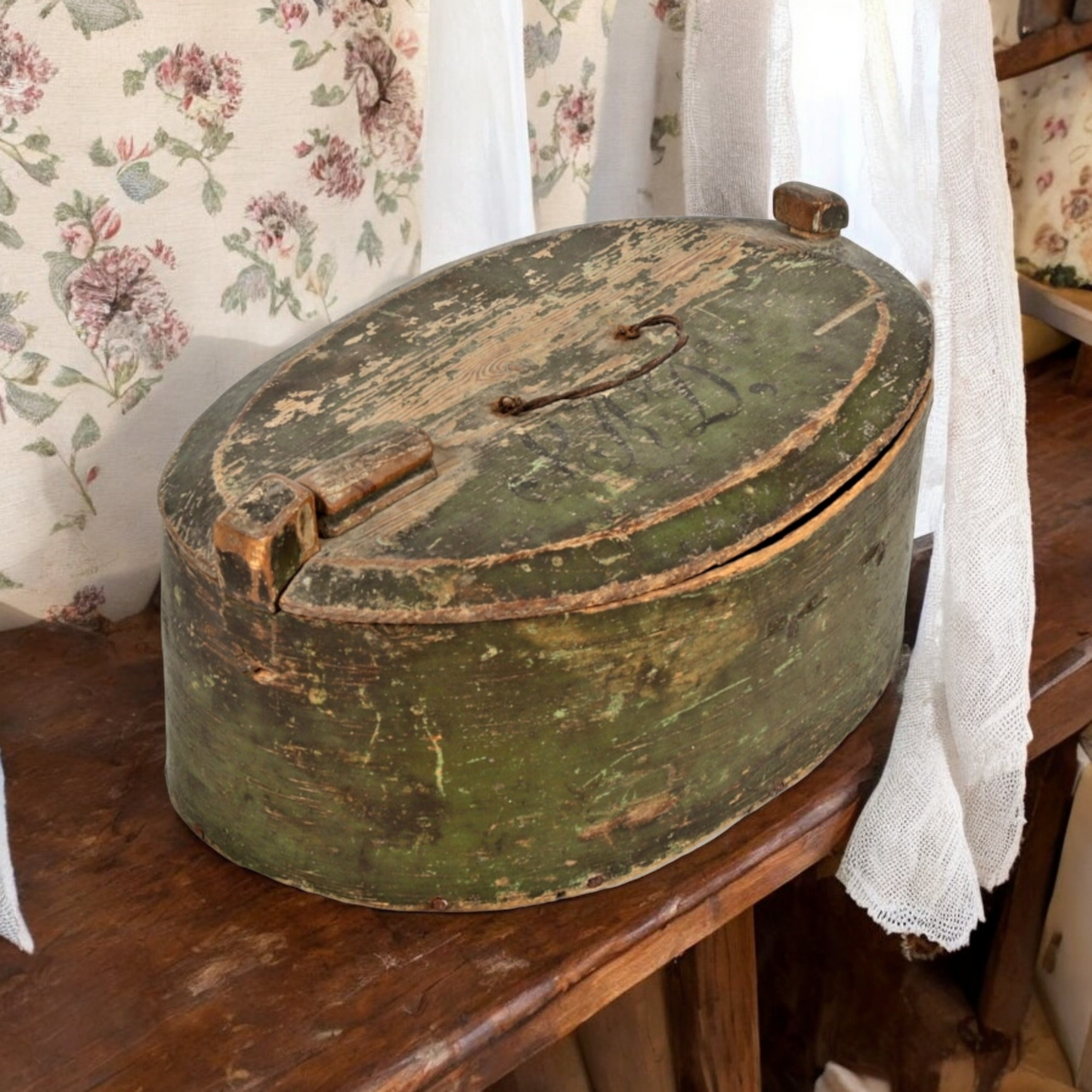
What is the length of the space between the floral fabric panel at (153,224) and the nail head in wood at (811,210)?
1.10ft

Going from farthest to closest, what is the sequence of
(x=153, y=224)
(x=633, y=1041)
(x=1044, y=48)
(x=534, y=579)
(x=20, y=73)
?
(x=1044, y=48) < (x=633, y=1041) < (x=153, y=224) < (x=20, y=73) < (x=534, y=579)

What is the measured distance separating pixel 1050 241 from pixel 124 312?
3.24ft

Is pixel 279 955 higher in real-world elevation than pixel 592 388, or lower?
lower

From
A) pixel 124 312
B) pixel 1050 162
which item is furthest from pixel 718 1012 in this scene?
pixel 1050 162

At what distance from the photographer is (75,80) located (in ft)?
3.19

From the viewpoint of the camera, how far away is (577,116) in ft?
4.17

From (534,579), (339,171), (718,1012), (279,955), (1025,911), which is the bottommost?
(1025,911)

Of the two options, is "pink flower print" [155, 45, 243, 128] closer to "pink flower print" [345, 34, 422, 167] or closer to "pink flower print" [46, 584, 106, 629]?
"pink flower print" [345, 34, 422, 167]

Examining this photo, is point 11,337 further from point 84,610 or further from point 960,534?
point 960,534

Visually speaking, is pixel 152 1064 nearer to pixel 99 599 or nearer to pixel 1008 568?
pixel 99 599

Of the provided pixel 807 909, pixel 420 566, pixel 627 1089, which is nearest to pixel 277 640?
pixel 420 566

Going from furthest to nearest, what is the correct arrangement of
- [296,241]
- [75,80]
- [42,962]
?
[296,241]
[75,80]
[42,962]

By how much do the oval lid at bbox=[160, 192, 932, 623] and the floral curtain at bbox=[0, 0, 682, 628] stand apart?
0.55 feet

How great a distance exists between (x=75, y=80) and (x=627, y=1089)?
3.11ft
